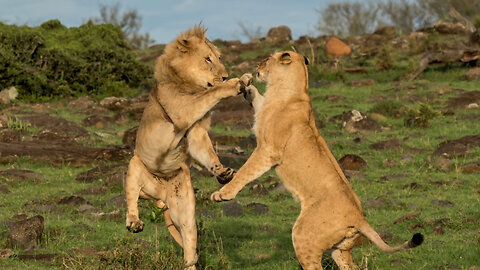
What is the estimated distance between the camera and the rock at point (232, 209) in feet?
29.8

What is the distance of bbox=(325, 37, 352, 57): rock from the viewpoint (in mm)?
24281

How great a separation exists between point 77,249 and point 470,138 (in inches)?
300

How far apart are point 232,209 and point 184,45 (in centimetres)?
364

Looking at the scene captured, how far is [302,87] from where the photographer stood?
587 cm

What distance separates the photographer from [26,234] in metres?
7.46

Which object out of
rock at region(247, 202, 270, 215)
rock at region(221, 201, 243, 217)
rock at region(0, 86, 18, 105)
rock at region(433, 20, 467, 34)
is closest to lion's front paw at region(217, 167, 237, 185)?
rock at region(221, 201, 243, 217)

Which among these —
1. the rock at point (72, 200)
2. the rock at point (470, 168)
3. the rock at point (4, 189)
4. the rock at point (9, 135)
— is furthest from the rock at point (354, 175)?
the rock at point (9, 135)

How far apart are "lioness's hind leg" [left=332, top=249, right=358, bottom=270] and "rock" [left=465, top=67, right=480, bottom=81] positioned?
1419cm

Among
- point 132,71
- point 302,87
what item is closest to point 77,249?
point 302,87

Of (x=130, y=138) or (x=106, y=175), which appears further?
(x=130, y=138)

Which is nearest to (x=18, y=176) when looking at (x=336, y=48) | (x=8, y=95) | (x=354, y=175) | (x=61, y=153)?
(x=61, y=153)

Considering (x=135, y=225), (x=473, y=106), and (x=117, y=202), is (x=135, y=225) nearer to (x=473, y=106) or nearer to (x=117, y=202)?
(x=117, y=202)

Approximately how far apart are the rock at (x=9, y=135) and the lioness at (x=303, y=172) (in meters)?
8.53

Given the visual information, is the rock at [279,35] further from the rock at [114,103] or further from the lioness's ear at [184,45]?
the lioness's ear at [184,45]
